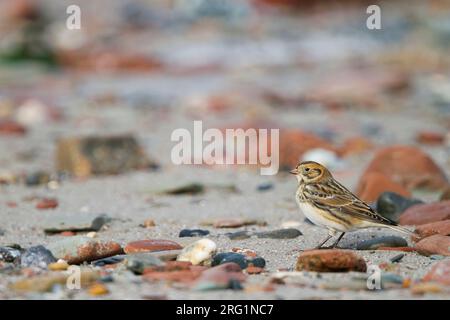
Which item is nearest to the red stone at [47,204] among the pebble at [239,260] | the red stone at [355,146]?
the pebble at [239,260]

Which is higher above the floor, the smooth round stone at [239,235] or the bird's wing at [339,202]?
the bird's wing at [339,202]

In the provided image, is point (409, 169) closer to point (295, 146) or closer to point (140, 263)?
point (295, 146)

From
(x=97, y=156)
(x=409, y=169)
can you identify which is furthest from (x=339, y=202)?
(x=97, y=156)

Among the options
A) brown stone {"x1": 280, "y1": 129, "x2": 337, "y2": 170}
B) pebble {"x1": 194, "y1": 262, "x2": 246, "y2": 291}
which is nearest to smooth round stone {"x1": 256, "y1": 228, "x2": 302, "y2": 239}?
pebble {"x1": 194, "y1": 262, "x2": 246, "y2": 291}

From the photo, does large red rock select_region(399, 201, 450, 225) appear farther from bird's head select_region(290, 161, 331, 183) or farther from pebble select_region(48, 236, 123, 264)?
pebble select_region(48, 236, 123, 264)

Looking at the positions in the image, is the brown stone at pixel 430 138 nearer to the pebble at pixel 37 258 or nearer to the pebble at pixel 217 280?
the pebble at pixel 217 280

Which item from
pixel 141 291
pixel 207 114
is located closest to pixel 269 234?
pixel 141 291

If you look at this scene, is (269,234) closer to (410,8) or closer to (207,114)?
(207,114)
